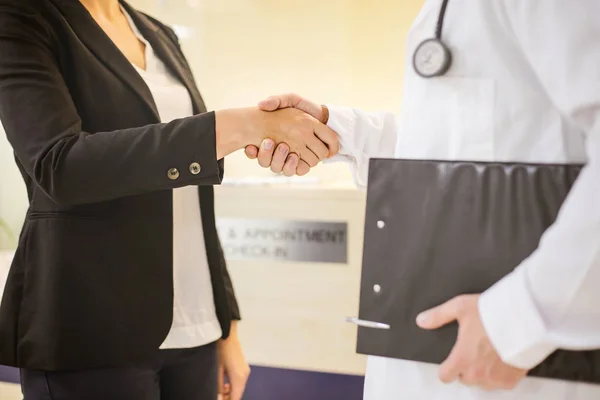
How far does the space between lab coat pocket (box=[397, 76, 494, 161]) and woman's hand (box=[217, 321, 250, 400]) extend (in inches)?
22.8

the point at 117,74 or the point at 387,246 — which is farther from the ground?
the point at 117,74

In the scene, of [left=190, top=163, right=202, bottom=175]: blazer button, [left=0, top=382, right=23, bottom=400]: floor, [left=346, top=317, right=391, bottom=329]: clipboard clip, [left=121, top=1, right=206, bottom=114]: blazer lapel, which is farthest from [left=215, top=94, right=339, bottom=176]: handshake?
[left=0, top=382, right=23, bottom=400]: floor

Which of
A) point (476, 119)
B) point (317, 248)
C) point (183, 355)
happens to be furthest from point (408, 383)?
point (317, 248)

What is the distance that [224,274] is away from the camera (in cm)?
106

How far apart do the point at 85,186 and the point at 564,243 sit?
0.59 m

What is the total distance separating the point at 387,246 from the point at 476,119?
0.17 metres

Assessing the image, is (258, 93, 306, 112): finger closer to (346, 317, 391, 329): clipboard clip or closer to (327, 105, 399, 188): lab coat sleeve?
(327, 105, 399, 188): lab coat sleeve

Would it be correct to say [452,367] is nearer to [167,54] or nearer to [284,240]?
[167,54]

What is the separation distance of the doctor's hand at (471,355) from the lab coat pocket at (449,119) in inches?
6.4

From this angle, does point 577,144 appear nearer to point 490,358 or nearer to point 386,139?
point 490,358

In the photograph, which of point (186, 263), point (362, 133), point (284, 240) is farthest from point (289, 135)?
point (284, 240)

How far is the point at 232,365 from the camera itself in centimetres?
108

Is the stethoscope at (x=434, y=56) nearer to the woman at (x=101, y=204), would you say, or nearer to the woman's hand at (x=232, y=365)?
the woman at (x=101, y=204)

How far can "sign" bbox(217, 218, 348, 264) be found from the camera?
1693 mm
